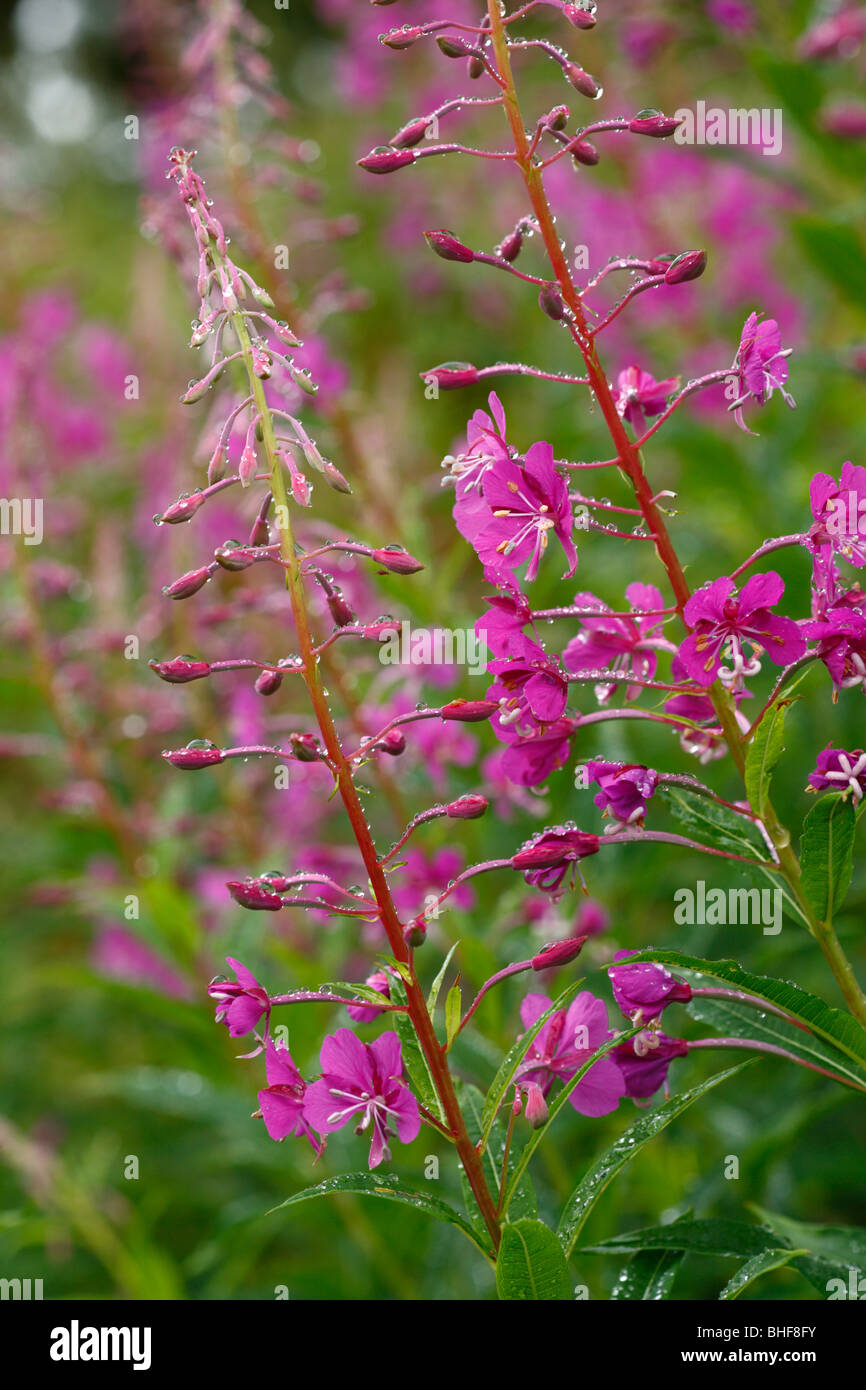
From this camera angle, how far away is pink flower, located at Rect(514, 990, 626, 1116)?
60.0 inches

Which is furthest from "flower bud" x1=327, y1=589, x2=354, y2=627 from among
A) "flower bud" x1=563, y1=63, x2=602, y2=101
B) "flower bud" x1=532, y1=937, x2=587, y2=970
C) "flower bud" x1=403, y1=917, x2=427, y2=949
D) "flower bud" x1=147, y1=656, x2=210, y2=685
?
"flower bud" x1=563, y1=63, x2=602, y2=101

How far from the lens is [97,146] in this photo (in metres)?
10.8

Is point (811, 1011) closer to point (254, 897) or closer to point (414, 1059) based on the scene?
point (414, 1059)

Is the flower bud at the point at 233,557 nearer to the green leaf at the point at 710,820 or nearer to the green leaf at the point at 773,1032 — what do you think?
the green leaf at the point at 710,820

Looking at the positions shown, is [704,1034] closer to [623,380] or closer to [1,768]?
[623,380]

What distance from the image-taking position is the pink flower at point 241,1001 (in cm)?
147

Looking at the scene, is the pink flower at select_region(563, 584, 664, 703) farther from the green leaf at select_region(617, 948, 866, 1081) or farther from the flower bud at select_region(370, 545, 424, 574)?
the green leaf at select_region(617, 948, 866, 1081)

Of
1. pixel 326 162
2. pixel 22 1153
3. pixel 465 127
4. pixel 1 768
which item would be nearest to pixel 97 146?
pixel 326 162

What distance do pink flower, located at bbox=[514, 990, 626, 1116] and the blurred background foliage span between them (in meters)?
0.73

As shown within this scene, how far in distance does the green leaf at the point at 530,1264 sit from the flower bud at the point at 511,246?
1220mm

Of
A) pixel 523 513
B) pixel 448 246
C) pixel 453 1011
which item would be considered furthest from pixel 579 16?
pixel 453 1011

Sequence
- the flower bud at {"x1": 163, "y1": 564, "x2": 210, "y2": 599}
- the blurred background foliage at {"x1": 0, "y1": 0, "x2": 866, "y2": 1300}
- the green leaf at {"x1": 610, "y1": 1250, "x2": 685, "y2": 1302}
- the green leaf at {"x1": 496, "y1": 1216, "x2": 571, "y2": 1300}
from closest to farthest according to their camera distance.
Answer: the green leaf at {"x1": 496, "y1": 1216, "x2": 571, "y2": 1300}
the flower bud at {"x1": 163, "y1": 564, "x2": 210, "y2": 599}
the green leaf at {"x1": 610, "y1": 1250, "x2": 685, "y2": 1302}
the blurred background foliage at {"x1": 0, "y1": 0, "x2": 866, "y2": 1300}

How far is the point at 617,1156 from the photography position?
1.52 metres

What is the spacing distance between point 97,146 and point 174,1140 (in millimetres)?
9584
